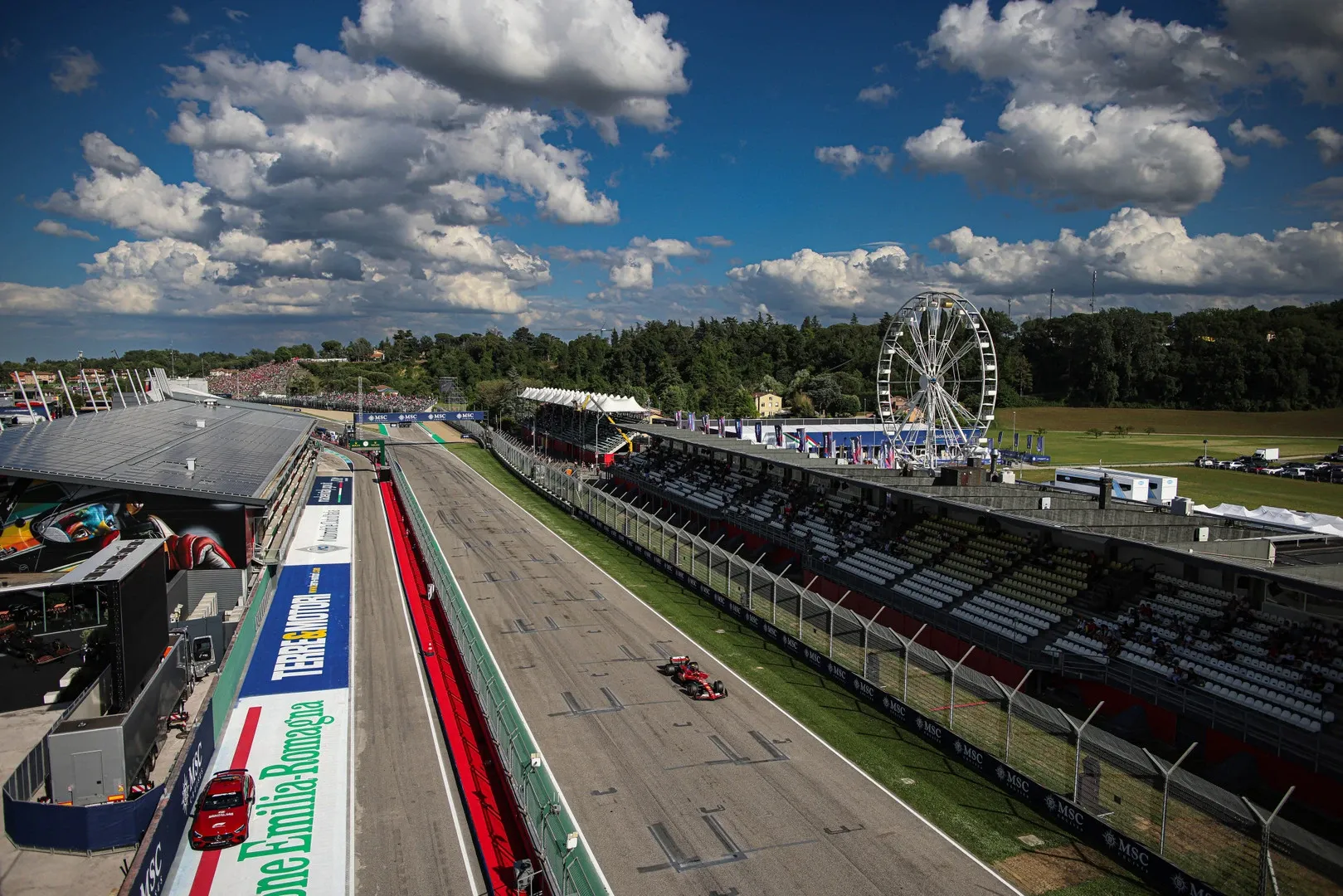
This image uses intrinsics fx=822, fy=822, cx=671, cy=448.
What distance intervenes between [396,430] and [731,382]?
5348 cm

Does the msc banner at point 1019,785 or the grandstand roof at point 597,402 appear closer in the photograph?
the msc banner at point 1019,785

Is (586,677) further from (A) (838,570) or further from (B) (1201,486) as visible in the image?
(B) (1201,486)

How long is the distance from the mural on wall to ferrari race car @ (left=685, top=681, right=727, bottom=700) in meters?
19.4

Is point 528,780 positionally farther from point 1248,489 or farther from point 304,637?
point 1248,489

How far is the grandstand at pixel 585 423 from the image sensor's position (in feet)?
269

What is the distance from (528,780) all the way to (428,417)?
360ft

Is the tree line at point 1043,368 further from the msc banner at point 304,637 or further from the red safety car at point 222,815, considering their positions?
the red safety car at point 222,815

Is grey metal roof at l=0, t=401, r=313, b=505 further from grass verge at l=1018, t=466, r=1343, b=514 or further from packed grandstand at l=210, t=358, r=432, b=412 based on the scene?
packed grandstand at l=210, t=358, r=432, b=412

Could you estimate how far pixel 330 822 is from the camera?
60.5 feet

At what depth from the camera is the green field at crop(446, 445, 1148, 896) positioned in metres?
16.8

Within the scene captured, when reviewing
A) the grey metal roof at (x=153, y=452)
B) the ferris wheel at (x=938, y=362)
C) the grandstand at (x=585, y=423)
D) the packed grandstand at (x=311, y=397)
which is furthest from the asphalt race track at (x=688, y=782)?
the packed grandstand at (x=311, y=397)

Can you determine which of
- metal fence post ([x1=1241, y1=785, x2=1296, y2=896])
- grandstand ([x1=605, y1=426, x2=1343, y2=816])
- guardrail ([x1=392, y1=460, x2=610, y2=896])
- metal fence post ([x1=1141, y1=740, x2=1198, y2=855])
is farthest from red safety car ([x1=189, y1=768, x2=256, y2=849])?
grandstand ([x1=605, y1=426, x2=1343, y2=816])

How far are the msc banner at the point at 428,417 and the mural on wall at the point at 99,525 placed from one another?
284 ft

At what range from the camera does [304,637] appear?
31406mm
